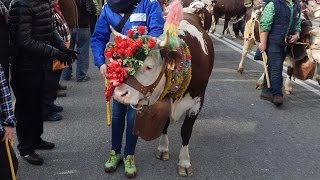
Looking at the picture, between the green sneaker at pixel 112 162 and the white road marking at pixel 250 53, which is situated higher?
the green sneaker at pixel 112 162

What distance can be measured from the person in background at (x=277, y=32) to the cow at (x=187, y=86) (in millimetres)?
2022

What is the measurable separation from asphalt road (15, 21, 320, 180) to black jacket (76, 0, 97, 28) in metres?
1.14

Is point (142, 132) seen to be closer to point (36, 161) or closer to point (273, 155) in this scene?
point (36, 161)

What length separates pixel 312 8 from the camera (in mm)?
8195

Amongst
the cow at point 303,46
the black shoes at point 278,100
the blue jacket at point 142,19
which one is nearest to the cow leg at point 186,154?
the blue jacket at point 142,19

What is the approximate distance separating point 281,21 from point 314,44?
74cm

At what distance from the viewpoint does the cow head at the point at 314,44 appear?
6672 millimetres

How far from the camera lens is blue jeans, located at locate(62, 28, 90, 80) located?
7.71m

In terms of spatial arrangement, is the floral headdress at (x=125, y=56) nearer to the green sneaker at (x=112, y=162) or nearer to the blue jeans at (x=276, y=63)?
the green sneaker at (x=112, y=162)

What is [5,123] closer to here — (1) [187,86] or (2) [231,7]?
(1) [187,86]

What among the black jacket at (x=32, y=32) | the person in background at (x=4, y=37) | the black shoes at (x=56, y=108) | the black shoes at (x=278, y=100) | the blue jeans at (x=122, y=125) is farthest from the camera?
the black shoes at (x=278, y=100)

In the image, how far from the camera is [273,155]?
482cm

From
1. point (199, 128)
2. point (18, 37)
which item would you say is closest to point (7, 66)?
point (18, 37)

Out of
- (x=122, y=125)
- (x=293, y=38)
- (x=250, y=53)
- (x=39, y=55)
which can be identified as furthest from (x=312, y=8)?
(x=39, y=55)
